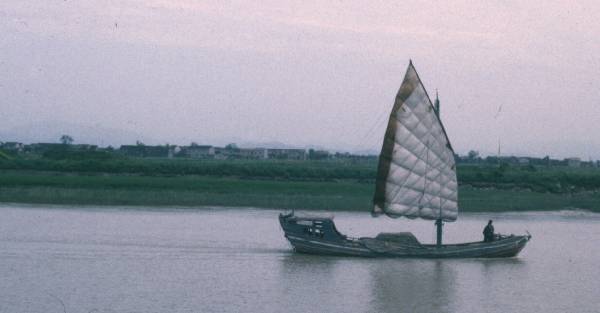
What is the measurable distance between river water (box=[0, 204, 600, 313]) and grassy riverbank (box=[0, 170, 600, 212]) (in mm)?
7184

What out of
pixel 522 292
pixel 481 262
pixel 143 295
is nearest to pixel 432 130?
pixel 481 262

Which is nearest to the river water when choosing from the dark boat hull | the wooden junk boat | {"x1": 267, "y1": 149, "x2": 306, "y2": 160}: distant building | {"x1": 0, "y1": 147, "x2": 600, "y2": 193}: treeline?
the dark boat hull

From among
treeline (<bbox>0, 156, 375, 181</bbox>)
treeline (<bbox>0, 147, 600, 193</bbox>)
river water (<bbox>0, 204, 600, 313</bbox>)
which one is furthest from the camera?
treeline (<bbox>0, 156, 375, 181</bbox>)

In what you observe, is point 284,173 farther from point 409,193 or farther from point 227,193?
point 409,193

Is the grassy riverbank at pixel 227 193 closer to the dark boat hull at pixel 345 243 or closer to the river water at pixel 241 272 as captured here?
the river water at pixel 241 272

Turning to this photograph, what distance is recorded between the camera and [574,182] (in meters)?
60.5

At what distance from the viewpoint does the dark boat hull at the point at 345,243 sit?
97.2 feet

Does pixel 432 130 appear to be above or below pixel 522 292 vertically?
above

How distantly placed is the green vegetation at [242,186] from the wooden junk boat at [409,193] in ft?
48.5

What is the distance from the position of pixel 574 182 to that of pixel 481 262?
106 feet

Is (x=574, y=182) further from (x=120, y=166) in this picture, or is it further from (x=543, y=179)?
(x=120, y=166)

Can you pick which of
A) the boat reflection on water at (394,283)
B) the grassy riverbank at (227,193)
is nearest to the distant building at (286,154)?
the grassy riverbank at (227,193)

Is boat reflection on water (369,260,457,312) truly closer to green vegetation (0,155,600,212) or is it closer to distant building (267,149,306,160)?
green vegetation (0,155,600,212)

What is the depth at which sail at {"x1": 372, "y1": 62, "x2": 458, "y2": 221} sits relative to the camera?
2991 cm
